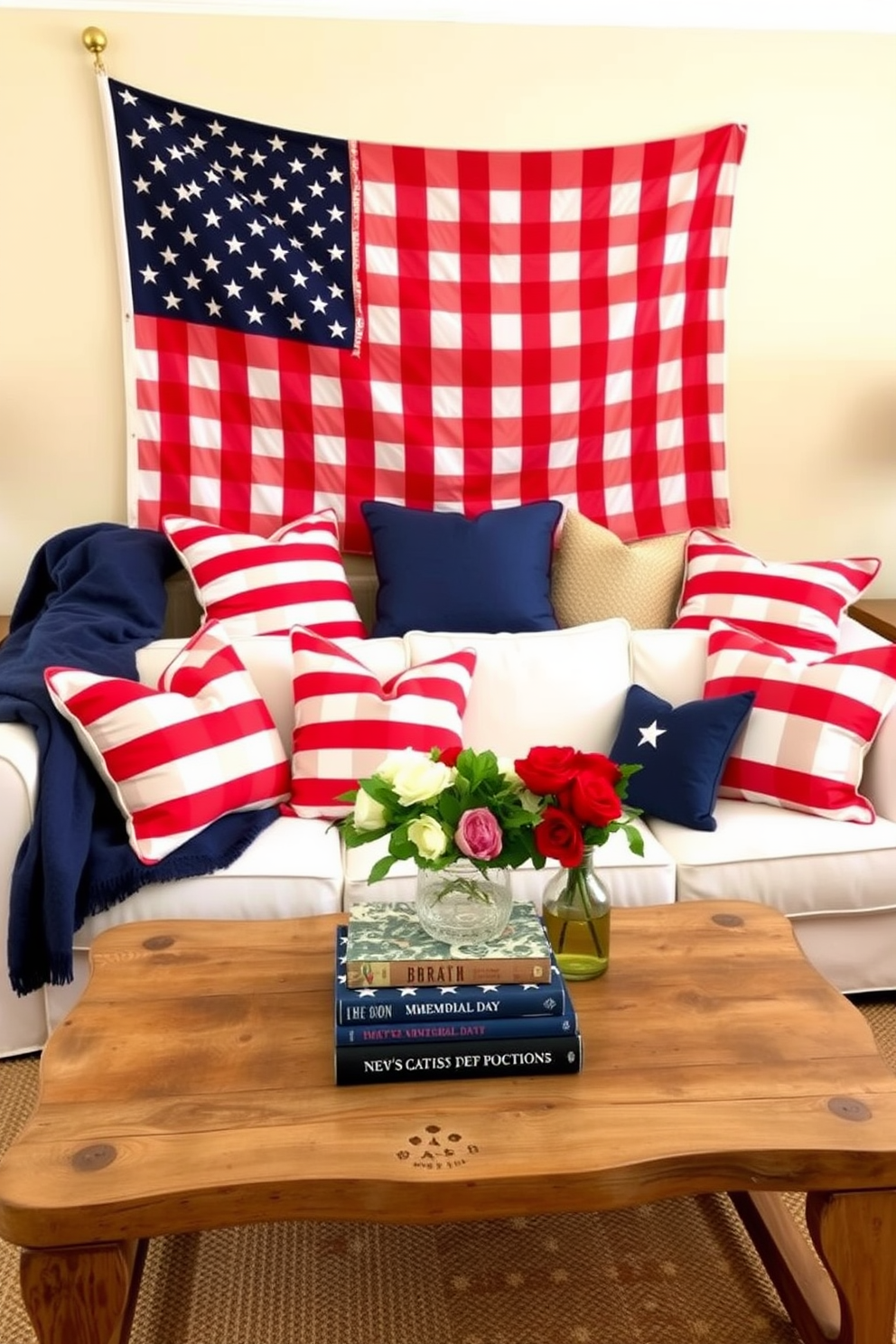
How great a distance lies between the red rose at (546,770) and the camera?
1482mm

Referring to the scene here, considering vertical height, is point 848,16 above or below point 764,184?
above

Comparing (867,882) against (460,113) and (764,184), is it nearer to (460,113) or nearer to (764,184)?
(764,184)

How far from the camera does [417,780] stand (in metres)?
1.47

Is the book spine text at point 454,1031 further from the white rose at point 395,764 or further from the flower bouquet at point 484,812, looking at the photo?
the white rose at point 395,764

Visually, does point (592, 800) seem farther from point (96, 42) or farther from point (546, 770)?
point (96, 42)

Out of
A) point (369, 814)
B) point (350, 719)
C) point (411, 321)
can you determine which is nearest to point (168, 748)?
point (350, 719)

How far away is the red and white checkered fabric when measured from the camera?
2.92 meters

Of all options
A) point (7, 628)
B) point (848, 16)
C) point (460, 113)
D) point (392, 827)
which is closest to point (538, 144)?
point (460, 113)

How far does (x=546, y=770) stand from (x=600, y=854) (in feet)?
2.47

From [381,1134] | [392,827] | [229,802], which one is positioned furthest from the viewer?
[229,802]

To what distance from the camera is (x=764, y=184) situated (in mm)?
3014

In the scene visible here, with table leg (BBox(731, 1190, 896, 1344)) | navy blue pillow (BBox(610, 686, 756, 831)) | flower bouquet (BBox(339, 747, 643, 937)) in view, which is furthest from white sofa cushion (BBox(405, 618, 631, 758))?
table leg (BBox(731, 1190, 896, 1344))

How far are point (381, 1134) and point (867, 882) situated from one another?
1.31 meters

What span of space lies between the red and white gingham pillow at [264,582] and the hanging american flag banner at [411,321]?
0.24m
